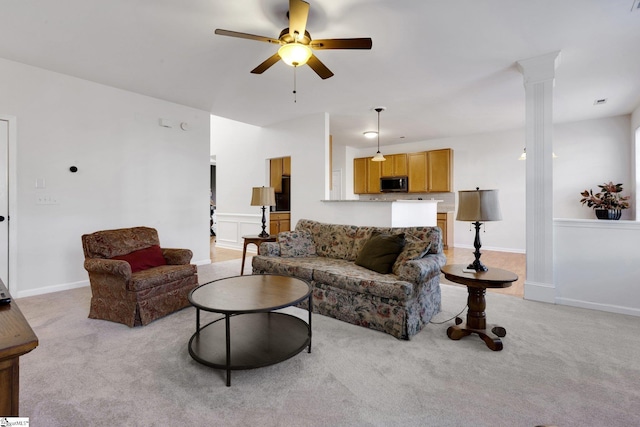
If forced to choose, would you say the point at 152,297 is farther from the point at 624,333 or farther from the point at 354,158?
the point at 354,158

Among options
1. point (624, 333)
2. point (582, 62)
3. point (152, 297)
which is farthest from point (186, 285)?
point (582, 62)

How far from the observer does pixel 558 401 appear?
166 cm

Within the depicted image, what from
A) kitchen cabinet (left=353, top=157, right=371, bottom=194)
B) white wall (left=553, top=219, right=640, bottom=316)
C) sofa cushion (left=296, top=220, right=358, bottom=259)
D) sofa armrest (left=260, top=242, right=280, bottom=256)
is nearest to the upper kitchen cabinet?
kitchen cabinet (left=353, top=157, right=371, bottom=194)

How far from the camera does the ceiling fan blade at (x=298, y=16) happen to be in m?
2.02

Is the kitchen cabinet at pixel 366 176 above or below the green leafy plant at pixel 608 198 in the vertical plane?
above

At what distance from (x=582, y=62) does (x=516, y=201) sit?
351 cm

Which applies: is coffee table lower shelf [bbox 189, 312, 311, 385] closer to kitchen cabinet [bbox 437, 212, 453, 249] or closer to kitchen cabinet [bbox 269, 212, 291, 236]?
kitchen cabinet [bbox 269, 212, 291, 236]

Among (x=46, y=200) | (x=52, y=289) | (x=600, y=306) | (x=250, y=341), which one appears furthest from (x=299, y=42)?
(x=52, y=289)

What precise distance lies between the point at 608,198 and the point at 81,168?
805cm

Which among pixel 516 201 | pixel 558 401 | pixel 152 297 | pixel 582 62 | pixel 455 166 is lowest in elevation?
pixel 558 401

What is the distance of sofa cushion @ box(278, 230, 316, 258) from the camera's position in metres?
3.63

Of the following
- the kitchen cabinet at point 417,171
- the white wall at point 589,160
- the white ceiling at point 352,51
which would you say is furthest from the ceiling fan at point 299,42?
the white wall at point 589,160

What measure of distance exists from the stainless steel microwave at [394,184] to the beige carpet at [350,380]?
5023mm

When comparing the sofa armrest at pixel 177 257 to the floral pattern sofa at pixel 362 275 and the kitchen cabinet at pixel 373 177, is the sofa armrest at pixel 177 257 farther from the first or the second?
the kitchen cabinet at pixel 373 177
